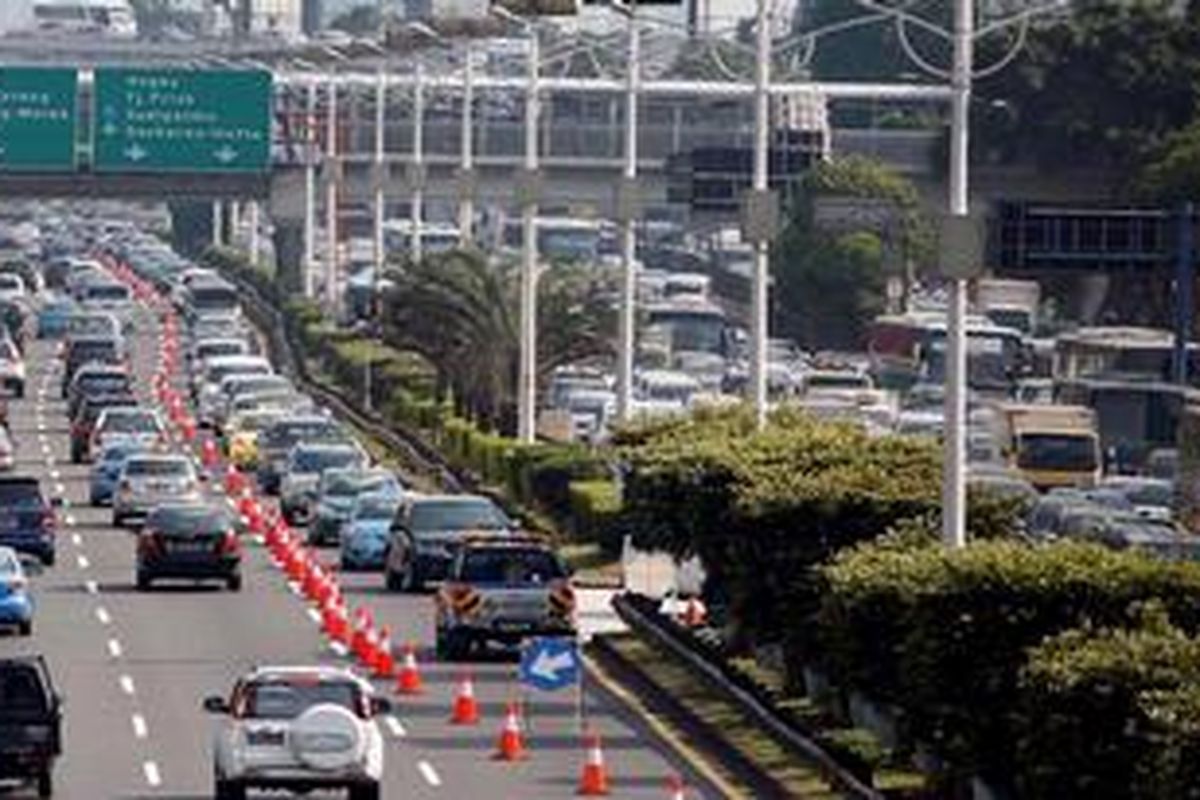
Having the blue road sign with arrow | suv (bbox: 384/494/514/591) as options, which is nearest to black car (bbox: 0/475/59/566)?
suv (bbox: 384/494/514/591)

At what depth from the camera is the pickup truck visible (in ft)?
157

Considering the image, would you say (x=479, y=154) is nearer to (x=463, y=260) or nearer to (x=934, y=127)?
(x=934, y=127)

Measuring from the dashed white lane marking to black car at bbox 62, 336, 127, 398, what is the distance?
7645 centimetres

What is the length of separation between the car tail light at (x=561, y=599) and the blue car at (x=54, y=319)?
3739 inches

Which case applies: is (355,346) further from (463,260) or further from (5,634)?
(5,634)

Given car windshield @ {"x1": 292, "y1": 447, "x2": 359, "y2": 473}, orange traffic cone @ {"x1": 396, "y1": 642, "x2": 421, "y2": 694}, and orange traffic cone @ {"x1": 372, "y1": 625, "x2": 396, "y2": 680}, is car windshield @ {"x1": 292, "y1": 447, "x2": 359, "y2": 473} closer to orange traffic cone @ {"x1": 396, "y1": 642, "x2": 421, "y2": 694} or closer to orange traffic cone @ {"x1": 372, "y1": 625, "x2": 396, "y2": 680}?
orange traffic cone @ {"x1": 372, "y1": 625, "x2": 396, "y2": 680}

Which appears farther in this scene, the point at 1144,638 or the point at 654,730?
the point at 654,730

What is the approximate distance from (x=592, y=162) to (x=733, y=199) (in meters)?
26.4

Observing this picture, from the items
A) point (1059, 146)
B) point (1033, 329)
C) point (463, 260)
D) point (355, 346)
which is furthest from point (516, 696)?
point (1033, 329)

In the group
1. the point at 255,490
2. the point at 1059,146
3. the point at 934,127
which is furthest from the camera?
the point at 934,127

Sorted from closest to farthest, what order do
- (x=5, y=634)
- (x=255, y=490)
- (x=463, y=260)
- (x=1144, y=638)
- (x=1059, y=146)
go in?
(x=1144, y=638)
(x=5, y=634)
(x=255, y=490)
(x=463, y=260)
(x=1059, y=146)

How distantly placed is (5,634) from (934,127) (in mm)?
116670

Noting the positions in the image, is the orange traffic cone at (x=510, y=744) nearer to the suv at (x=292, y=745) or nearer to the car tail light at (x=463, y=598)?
the suv at (x=292, y=745)

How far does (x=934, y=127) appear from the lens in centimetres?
18162
